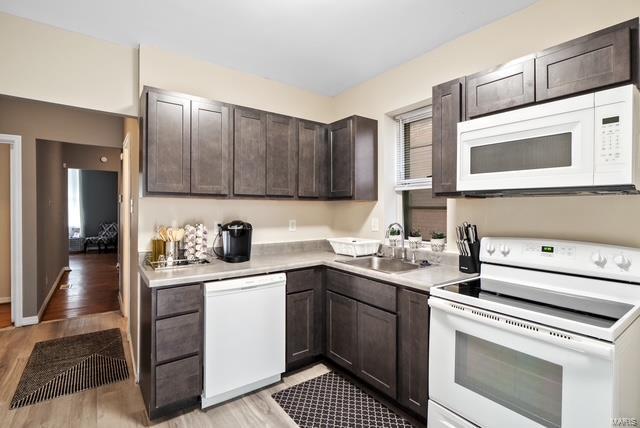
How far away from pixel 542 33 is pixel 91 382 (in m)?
4.01

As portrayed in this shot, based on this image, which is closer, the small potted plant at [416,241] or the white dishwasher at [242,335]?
the white dishwasher at [242,335]

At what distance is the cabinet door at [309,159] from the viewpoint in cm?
300

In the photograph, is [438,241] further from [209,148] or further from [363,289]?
[209,148]

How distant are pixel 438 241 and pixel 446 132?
0.86 metres

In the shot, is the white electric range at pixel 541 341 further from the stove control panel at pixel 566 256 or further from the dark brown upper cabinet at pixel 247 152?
the dark brown upper cabinet at pixel 247 152

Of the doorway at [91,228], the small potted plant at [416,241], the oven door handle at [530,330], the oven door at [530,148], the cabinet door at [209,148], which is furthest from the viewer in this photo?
the doorway at [91,228]

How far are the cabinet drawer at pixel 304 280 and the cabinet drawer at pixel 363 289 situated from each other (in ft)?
0.30

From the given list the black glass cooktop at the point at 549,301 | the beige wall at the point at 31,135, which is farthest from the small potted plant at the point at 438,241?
the beige wall at the point at 31,135

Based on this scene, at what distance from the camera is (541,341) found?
1334mm

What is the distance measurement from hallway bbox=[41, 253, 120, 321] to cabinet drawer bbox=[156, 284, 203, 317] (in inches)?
115

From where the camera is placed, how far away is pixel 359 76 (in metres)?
3.11

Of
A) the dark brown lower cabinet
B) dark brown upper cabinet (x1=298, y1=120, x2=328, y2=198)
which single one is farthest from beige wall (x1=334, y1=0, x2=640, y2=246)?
the dark brown lower cabinet

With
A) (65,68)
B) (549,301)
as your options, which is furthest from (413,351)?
(65,68)

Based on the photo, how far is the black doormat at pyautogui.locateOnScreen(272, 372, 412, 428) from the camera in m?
2.01
